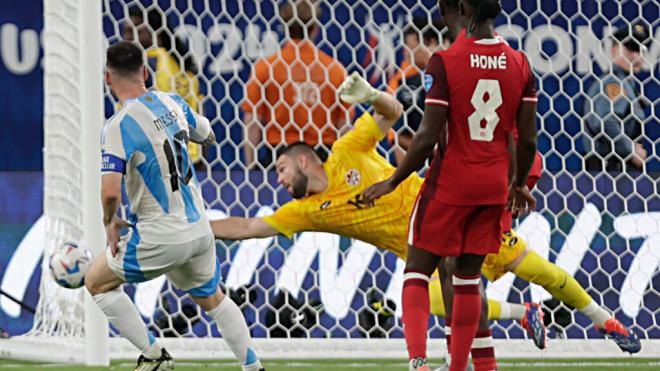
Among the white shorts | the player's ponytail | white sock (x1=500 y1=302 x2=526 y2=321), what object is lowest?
white sock (x1=500 y1=302 x2=526 y2=321)

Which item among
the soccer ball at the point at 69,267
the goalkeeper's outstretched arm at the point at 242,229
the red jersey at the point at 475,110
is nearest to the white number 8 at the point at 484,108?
the red jersey at the point at 475,110

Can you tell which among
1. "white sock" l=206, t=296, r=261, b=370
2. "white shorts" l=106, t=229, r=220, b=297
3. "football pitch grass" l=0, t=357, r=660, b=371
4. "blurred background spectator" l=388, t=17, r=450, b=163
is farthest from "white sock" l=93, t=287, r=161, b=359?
"blurred background spectator" l=388, t=17, r=450, b=163

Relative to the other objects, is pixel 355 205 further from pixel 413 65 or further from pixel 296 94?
pixel 413 65

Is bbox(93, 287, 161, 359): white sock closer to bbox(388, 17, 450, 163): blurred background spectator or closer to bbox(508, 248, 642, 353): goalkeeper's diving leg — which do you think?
bbox(508, 248, 642, 353): goalkeeper's diving leg

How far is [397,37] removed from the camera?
24.7 ft

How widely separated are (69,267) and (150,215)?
483mm

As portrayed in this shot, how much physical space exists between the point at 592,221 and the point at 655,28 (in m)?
1.11

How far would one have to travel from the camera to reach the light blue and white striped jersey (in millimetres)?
5184

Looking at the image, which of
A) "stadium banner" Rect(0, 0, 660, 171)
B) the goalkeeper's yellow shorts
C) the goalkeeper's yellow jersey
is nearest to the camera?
the goalkeeper's yellow shorts

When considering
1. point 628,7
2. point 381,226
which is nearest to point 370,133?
point 381,226

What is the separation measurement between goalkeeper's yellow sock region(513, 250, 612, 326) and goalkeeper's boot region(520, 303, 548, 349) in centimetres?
13

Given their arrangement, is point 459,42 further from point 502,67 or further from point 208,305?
point 208,305

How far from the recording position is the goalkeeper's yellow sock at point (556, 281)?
6299mm

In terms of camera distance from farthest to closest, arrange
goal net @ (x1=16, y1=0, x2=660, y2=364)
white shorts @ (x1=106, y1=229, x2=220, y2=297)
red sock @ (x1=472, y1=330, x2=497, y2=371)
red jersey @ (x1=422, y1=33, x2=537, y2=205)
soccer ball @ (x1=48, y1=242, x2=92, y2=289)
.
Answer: goal net @ (x1=16, y1=0, x2=660, y2=364), soccer ball @ (x1=48, y1=242, x2=92, y2=289), white shorts @ (x1=106, y1=229, x2=220, y2=297), red sock @ (x1=472, y1=330, x2=497, y2=371), red jersey @ (x1=422, y1=33, x2=537, y2=205)
